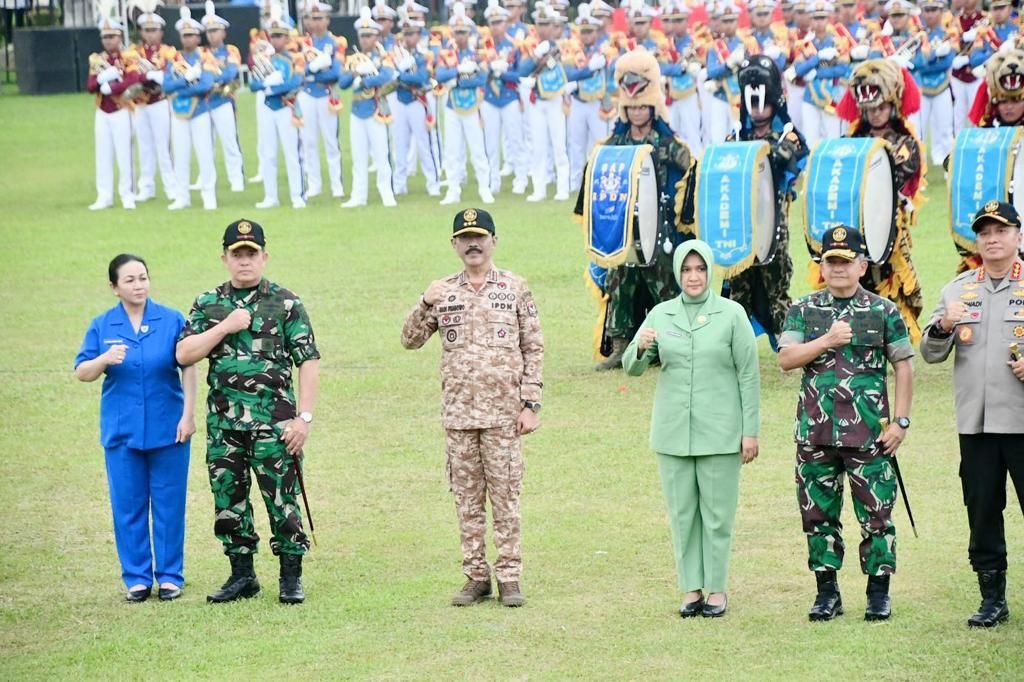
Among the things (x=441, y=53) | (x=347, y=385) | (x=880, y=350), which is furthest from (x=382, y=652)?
(x=441, y=53)

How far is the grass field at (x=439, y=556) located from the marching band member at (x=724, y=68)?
23.1ft

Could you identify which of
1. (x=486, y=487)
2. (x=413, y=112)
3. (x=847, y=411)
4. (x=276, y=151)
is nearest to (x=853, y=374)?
(x=847, y=411)

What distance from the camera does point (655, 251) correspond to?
1245 centimetres

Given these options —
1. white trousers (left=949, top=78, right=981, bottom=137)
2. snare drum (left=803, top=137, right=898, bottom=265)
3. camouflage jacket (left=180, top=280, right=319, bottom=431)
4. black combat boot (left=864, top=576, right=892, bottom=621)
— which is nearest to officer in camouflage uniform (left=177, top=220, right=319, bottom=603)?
camouflage jacket (left=180, top=280, right=319, bottom=431)

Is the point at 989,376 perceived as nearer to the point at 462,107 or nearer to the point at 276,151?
the point at 462,107

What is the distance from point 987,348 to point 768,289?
17.6ft

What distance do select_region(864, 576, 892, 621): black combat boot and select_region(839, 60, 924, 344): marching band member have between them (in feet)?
15.2

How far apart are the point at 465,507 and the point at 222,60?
15.5 meters

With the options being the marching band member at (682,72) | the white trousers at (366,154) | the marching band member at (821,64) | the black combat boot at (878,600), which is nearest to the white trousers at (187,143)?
the white trousers at (366,154)

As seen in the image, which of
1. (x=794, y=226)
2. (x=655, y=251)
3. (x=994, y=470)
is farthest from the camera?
(x=794, y=226)

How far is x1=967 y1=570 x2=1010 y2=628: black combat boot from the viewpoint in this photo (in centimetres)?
715

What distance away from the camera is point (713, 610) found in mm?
7414

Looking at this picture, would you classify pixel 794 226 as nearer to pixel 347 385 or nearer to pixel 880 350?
pixel 347 385

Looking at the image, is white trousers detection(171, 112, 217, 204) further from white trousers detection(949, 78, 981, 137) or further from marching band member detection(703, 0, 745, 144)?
white trousers detection(949, 78, 981, 137)
